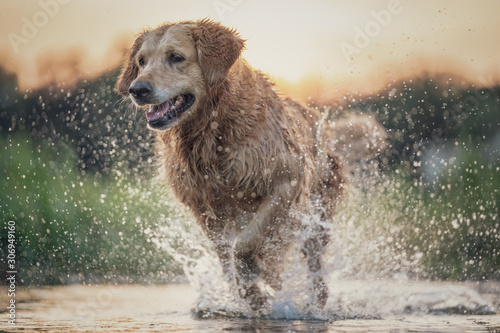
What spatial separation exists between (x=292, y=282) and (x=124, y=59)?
2281 mm

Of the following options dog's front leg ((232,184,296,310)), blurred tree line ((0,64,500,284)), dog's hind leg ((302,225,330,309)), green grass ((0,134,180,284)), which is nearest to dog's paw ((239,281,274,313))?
dog's front leg ((232,184,296,310))

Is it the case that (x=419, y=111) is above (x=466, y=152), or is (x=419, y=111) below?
above

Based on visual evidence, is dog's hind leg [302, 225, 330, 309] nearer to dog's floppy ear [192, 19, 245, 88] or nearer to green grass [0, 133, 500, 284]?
green grass [0, 133, 500, 284]

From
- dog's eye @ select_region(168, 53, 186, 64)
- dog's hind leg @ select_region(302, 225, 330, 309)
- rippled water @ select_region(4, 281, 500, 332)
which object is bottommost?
rippled water @ select_region(4, 281, 500, 332)

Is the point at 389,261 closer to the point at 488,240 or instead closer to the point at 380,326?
the point at 380,326

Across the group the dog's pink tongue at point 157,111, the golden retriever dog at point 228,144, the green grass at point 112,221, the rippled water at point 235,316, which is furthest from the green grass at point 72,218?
the dog's pink tongue at point 157,111

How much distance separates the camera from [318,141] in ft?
20.4

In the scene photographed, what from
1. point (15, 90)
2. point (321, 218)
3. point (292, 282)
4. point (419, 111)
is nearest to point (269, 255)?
point (292, 282)

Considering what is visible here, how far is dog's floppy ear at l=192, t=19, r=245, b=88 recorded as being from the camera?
202 inches

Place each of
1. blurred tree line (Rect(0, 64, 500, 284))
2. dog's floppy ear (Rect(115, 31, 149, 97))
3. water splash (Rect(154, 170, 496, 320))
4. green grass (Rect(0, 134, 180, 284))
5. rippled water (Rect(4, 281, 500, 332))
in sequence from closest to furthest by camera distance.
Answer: rippled water (Rect(4, 281, 500, 332))
water splash (Rect(154, 170, 496, 320))
dog's floppy ear (Rect(115, 31, 149, 97))
green grass (Rect(0, 134, 180, 284))
blurred tree line (Rect(0, 64, 500, 284))

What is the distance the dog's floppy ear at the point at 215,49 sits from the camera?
5.12 meters

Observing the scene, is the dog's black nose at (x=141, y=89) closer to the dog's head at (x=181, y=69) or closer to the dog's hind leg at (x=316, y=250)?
the dog's head at (x=181, y=69)

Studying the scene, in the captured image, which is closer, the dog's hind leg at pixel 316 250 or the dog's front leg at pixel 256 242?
the dog's front leg at pixel 256 242

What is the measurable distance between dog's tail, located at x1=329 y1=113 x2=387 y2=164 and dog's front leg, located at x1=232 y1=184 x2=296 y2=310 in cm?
136
